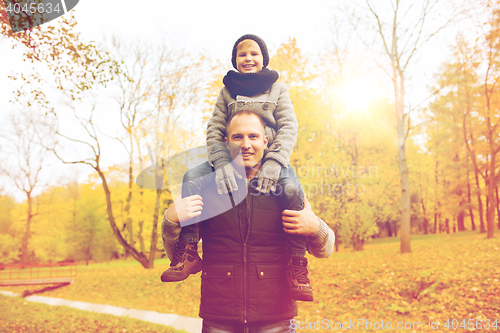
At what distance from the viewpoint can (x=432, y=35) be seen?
1248 cm

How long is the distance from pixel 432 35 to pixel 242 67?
1341cm

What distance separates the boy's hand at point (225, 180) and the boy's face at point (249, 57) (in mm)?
→ 895

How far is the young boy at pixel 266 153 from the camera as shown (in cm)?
184

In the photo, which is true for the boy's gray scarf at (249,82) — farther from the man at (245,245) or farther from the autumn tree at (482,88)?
the autumn tree at (482,88)

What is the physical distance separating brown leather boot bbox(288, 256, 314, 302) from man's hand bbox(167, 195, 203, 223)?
651mm

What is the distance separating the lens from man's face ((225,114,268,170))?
74.5 inches

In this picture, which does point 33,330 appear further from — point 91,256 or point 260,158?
point 91,256

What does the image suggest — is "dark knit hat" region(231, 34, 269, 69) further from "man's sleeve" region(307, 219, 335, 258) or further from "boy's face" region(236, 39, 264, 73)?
"man's sleeve" region(307, 219, 335, 258)

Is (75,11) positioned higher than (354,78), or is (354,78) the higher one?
(354,78)

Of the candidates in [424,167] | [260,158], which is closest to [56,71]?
[260,158]

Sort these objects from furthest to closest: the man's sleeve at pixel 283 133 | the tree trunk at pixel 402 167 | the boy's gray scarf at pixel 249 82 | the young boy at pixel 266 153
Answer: the tree trunk at pixel 402 167 < the boy's gray scarf at pixel 249 82 < the man's sleeve at pixel 283 133 < the young boy at pixel 266 153

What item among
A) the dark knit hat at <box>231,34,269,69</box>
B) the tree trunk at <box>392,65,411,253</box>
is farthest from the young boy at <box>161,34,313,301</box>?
the tree trunk at <box>392,65,411,253</box>

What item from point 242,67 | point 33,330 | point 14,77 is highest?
point 14,77

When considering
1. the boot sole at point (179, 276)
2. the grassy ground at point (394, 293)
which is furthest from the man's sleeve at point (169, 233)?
the grassy ground at point (394, 293)
